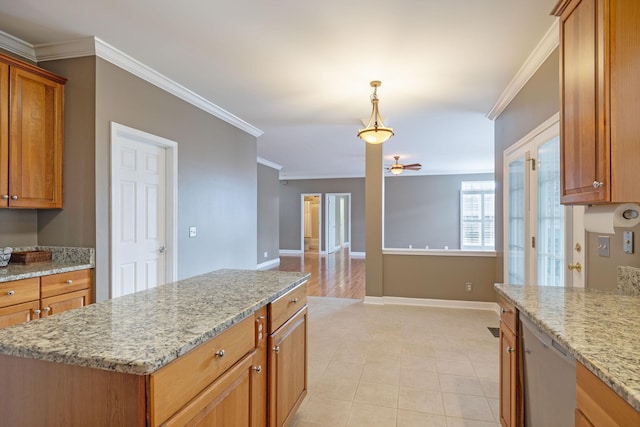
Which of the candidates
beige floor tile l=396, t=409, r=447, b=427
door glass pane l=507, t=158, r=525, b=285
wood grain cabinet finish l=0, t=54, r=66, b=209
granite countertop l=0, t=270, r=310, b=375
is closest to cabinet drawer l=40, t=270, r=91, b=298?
wood grain cabinet finish l=0, t=54, r=66, b=209

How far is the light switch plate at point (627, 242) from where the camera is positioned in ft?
5.41

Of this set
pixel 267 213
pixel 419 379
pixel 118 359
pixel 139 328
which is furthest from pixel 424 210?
pixel 118 359

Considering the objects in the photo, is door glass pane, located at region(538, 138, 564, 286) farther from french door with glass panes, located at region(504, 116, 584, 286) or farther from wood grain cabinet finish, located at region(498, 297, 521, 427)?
wood grain cabinet finish, located at region(498, 297, 521, 427)

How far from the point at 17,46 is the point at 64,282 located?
187 centimetres

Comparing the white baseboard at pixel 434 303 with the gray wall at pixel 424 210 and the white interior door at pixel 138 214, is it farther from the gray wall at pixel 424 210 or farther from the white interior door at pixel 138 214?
the gray wall at pixel 424 210

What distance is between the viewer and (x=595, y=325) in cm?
117

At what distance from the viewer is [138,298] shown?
1503mm

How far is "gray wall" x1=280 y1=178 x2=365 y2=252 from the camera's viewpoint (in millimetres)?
9953

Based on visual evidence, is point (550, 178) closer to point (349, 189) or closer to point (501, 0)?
point (501, 0)

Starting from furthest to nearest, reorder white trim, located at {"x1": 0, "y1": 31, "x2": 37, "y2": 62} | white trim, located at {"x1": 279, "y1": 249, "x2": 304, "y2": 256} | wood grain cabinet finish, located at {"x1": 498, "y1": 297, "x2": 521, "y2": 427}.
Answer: white trim, located at {"x1": 279, "y1": 249, "x2": 304, "y2": 256}, white trim, located at {"x1": 0, "y1": 31, "x2": 37, "y2": 62}, wood grain cabinet finish, located at {"x1": 498, "y1": 297, "x2": 521, "y2": 427}

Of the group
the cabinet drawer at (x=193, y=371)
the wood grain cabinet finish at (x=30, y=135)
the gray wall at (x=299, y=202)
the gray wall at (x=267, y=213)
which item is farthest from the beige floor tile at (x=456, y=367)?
the gray wall at (x=299, y=202)

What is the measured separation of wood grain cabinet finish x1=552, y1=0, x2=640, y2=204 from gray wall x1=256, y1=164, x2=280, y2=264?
22.0 ft

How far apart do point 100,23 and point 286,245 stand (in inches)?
330

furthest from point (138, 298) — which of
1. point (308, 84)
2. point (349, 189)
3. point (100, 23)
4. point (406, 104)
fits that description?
point (349, 189)
